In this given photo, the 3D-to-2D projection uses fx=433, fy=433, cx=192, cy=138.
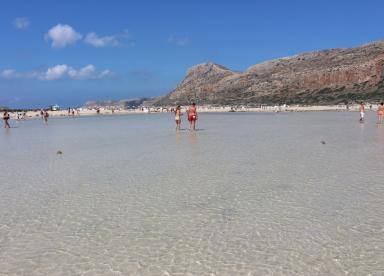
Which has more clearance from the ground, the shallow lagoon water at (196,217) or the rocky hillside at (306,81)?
the rocky hillside at (306,81)

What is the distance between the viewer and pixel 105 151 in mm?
16812

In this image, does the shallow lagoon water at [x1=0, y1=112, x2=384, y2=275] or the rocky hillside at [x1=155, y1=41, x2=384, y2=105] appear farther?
the rocky hillside at [x1=155, y1=41, x2=384, y2=105]

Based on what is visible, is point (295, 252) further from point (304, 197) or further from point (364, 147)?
point (364, 147)

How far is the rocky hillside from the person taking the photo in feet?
316

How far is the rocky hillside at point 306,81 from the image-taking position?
96438 millimetres

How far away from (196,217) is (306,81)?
10522cm

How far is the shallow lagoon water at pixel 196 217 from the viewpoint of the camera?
17.3 ft

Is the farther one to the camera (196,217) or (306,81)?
(306,81)

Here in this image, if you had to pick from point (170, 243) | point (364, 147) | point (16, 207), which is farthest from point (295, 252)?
point (364, 147)

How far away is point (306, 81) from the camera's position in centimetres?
10731

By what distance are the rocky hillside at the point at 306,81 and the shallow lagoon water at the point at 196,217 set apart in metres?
80.2

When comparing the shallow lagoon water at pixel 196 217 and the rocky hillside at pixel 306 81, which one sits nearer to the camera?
the shallow lagoon water at pixel 196 217

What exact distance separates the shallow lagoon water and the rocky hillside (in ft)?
263

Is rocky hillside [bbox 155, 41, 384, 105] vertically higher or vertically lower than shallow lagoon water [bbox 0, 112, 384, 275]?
higher
